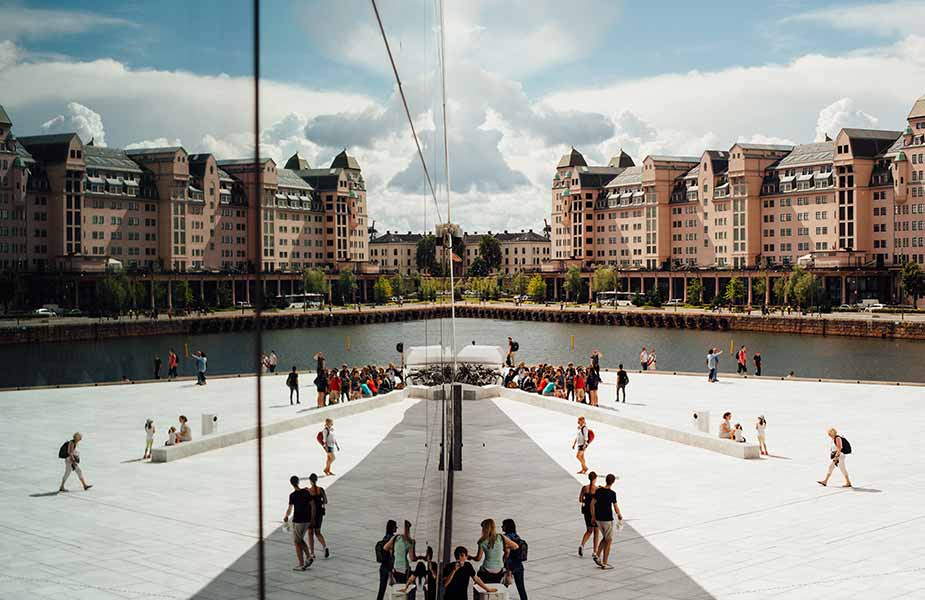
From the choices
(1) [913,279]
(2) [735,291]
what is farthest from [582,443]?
(2) [735,291]

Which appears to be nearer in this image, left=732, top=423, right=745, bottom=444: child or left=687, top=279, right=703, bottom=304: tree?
left=732, top=423, right=745, bottom=444: child

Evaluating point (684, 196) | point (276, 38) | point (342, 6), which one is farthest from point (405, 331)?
point (684, 196)

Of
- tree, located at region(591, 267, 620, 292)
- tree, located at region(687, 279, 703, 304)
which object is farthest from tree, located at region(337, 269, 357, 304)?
tree, located at region(591, 267, 620, 292)

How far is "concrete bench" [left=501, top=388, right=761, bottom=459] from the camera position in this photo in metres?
20.7

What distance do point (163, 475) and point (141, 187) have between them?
63 cm

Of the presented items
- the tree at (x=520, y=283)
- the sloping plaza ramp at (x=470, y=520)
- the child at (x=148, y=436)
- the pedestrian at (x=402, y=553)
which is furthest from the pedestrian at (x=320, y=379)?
the tree at (x=520, y=283)

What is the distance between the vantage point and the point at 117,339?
77.6 inches

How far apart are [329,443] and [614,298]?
474ft

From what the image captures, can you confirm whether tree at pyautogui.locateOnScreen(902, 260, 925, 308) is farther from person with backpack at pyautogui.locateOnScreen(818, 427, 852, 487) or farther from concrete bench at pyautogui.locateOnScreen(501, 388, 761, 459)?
person with backpack at pyautogui.locateOnScreen(818, 427, 852, 487)

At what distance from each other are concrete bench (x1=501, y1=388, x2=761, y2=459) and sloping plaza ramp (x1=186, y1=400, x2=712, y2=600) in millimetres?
1648

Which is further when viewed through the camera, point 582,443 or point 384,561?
point 582,443

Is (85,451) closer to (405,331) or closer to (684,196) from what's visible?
(405,331)

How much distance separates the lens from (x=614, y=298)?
145 metres

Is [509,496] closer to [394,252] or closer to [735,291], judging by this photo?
[394,252]
